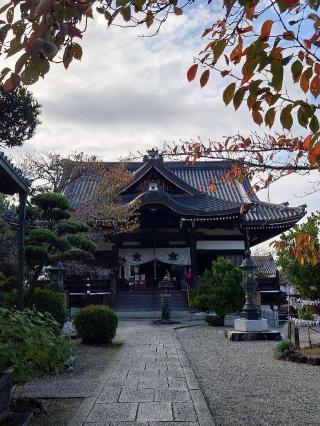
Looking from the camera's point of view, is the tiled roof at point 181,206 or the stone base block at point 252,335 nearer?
the stone base block at point 252,335

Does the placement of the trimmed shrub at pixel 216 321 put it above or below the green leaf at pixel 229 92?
below

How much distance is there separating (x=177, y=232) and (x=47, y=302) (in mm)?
13024

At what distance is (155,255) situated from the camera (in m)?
22.9

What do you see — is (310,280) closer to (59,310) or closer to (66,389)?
(59,310)

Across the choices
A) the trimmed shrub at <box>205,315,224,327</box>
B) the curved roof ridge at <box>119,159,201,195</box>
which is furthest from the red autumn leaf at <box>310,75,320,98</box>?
the curved roof ridge at <box>119,159,201,195</box>

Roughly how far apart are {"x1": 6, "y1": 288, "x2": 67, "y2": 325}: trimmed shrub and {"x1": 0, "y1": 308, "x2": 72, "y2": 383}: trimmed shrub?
519cm

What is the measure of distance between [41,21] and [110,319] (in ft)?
30.5

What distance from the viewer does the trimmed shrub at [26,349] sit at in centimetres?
426

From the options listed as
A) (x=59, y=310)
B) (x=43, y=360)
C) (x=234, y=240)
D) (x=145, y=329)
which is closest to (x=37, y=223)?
(x=59, y=310)

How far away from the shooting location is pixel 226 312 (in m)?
15.8

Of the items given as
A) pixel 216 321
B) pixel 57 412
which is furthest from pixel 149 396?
pixel 216 321

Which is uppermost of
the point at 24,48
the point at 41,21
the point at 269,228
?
the point at 269,228

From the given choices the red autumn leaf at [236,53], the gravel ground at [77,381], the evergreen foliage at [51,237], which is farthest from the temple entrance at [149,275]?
the red autumn leaf at [236,53]

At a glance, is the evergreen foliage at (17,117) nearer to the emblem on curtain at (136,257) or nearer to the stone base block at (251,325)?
the stone base block at (251,325)
